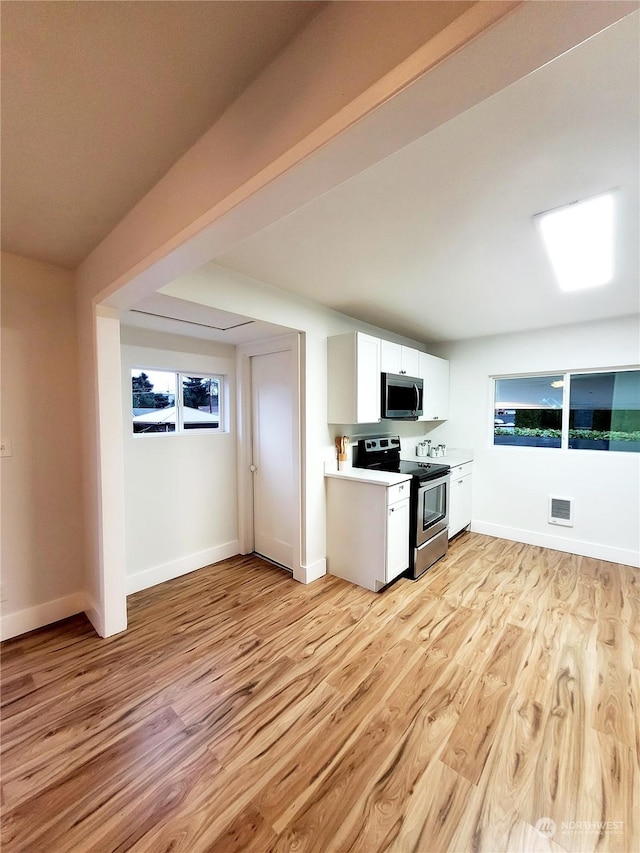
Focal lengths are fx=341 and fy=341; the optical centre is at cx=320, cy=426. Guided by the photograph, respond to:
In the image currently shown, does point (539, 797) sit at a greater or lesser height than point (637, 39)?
lesser

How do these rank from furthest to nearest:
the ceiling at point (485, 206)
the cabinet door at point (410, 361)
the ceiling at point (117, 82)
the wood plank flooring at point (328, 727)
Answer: the cabinet door at point (410, 361), the wood plank flooring at point (328, 727), the ceiling at point (485, 206), the ceiling at point (117, 82)

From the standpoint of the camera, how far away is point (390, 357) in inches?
137

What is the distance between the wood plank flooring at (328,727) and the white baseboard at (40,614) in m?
0.08

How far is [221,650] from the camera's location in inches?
86.4

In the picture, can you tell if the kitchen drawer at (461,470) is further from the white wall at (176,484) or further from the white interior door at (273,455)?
the white wall at (176,484)

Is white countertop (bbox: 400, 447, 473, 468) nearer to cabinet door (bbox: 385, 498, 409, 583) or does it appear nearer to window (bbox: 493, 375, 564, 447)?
window (bbox: 493, 375, 564, 447)

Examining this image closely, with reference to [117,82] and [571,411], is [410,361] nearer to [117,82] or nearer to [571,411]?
[571,411]

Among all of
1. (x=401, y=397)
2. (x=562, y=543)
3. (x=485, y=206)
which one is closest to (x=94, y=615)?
(x=401, y=397)

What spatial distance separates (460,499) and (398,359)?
1.86 metres

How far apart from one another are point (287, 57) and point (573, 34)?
719 mm

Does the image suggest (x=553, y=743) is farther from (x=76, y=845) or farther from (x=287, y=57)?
(x=287, y=57)

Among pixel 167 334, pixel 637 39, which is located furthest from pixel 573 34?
pixel 167 334

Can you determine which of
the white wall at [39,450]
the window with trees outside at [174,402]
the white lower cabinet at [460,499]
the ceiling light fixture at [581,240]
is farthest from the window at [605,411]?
the white wall at [39,450]

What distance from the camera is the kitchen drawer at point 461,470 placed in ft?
12.7
